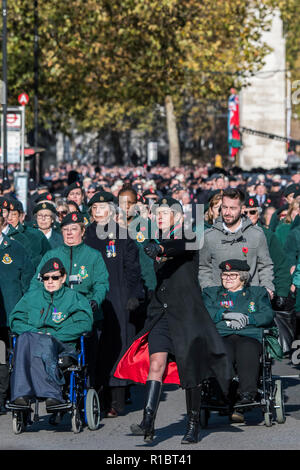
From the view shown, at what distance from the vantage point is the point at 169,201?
10.1 metres

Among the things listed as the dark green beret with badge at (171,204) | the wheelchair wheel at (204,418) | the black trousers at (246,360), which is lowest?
the wheelchair wheel at (204,418)

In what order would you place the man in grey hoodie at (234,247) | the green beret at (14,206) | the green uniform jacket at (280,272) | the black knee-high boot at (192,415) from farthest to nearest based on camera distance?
the green beret at (14,206), the green uniform jacket at (280,272), the man in grey hoodie at (234,247), the black knee-high boot at (192,415)

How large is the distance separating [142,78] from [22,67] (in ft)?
12.7

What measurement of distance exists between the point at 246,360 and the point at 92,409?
4.25 ft

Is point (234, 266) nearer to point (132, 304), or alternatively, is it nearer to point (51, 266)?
point (132, 304)

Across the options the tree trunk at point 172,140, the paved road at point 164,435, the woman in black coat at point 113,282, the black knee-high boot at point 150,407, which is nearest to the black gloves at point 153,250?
the black knee-high boot at point 150,407

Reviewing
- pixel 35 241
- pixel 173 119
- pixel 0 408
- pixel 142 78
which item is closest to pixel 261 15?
pixel 142 78

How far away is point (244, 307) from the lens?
34.2 ft

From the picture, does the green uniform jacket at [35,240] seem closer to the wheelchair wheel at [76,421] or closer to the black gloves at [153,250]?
the wheelchair wheel at [76,421]

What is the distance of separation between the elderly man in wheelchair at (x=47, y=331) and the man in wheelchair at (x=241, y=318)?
1.06 meters

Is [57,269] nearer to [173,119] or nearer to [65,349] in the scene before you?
[65,349]

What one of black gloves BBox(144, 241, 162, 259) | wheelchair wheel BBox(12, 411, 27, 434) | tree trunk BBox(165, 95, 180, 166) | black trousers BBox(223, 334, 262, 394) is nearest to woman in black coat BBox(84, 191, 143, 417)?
wheelchair wheel BBox(12, 411, 27, 434)

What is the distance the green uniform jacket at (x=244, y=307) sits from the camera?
10.3m

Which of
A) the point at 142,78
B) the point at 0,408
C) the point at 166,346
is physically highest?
the point at 142,78
